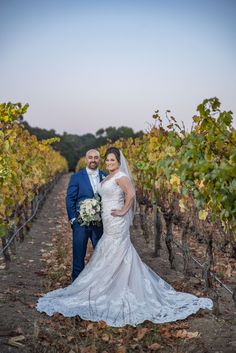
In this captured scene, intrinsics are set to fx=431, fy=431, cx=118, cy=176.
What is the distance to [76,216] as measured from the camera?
564cm

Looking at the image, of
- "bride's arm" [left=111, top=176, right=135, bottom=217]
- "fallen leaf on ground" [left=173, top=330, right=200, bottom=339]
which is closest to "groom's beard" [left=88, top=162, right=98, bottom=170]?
"bride's arm" [left=111, top=176, right=135, bottom=217]

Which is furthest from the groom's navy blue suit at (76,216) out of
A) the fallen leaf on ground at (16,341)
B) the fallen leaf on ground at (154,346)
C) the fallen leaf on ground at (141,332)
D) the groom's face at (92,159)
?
the fallen leaf on ground at (154,346)

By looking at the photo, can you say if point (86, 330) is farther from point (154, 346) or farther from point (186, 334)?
point (186, 334)

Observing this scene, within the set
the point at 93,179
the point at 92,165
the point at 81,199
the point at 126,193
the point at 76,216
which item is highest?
the point at 92,165

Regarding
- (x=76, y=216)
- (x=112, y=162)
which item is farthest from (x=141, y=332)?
(x=112, y=162)

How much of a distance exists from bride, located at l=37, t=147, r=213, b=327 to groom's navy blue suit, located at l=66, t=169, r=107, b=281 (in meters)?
0.33

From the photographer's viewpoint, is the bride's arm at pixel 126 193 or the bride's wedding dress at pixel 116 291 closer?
the bride's wedding dress at pixel 116 291

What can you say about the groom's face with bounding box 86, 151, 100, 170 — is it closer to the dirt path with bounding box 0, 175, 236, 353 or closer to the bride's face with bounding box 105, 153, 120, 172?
the bride's face with bounding box 105, 153, 120, 172

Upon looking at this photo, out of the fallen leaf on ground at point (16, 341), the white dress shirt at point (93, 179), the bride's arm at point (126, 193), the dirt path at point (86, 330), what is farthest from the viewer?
the white dress shirt at point (93, 179)

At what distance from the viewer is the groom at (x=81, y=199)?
5594 millimetres

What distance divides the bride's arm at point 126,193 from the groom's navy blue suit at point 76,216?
600 millimetres

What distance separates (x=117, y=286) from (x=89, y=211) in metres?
0.96

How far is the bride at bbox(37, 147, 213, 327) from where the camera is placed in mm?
4676

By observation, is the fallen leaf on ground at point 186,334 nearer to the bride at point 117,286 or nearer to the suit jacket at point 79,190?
the bride at point 117,286
